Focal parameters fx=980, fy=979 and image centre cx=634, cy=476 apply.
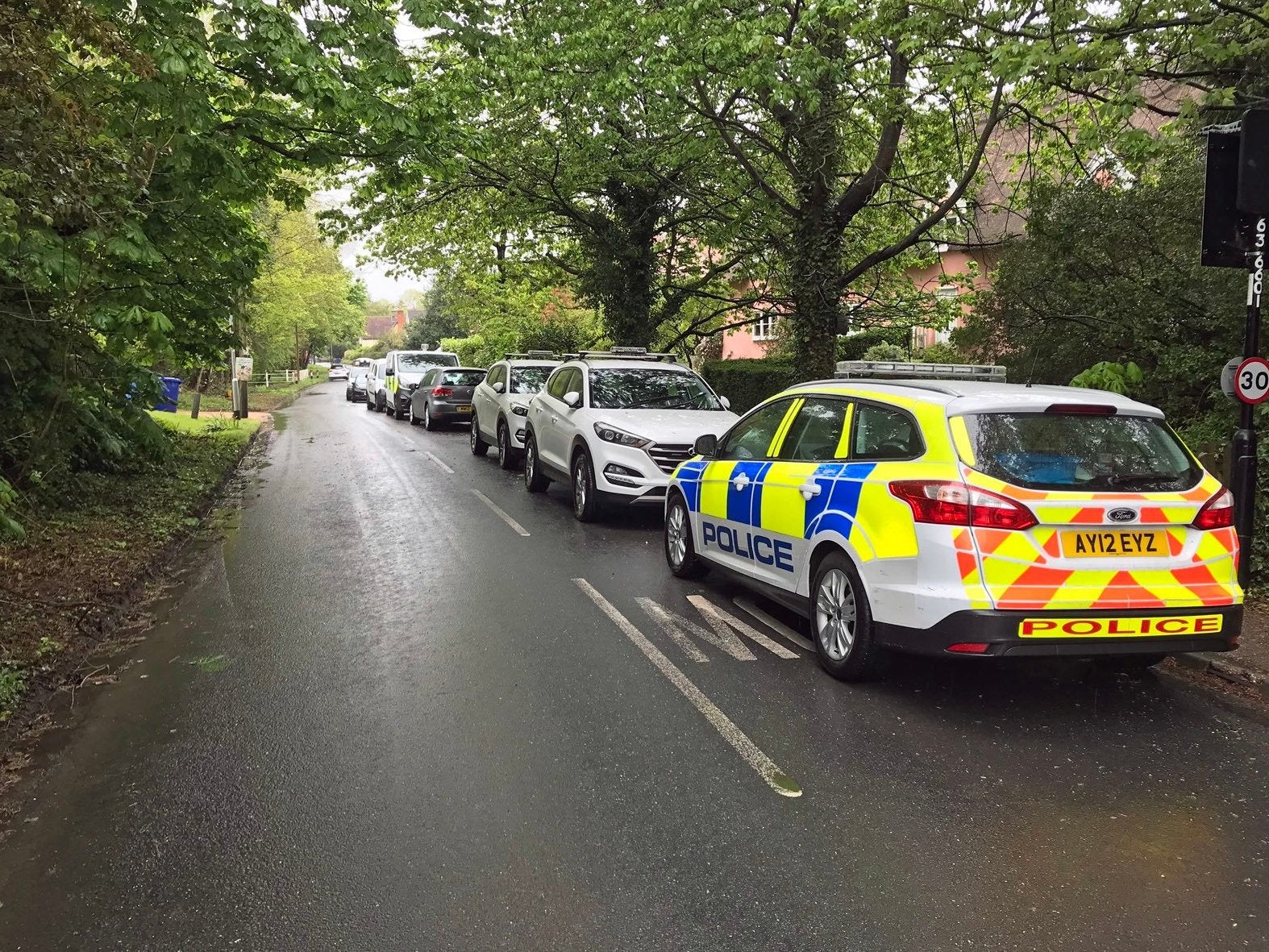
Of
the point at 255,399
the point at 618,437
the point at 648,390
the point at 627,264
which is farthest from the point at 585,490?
the point at 255,399

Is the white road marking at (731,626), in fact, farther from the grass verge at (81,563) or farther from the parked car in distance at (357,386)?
the parked car in distance at (357,386)

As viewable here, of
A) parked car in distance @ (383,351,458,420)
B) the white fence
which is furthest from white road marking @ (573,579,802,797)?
the white fence

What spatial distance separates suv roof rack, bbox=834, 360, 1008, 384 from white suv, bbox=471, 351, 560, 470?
27.7 feet

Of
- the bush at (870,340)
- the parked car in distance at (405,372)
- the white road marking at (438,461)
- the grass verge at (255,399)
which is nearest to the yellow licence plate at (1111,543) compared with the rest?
the white road marking at (438,461)

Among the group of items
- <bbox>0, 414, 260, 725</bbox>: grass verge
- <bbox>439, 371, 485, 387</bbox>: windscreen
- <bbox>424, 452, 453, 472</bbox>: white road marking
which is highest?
<bbox>439, 371, 485, 387</bbox>: windscreen

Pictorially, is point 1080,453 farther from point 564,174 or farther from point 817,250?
point 564,174

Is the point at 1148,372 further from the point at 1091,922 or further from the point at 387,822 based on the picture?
the point at 387,822

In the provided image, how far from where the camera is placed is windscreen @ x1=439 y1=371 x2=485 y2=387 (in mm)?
24031

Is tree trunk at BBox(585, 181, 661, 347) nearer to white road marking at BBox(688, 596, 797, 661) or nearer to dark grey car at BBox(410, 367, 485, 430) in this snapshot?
dark grey car at BBox(410, 367, 485, 430)

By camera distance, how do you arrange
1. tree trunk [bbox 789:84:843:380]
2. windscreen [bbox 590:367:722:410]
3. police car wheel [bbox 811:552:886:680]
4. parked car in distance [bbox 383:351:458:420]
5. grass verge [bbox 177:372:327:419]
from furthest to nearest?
1. grass verge [bbox 177:372:327:419]
2. parked car in distance [bbox 383:351:458:420]
3. tree trunk [bbox 789:84:843:380]
4. windscreen [bbox 590:367:722:410]
5. police car wheel [bbox 811:552:886:680]

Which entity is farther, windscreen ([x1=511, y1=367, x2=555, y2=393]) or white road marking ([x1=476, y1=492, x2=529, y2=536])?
windscreen ([x1=511, y1=367, x2=555, y2=393])

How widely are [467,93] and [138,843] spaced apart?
34.6ft

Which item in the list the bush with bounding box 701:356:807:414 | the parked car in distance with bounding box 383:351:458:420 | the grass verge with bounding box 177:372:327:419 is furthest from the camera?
the grass verge with bounding box 177:372:327:419

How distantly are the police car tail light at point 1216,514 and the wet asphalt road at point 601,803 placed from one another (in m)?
1.03
